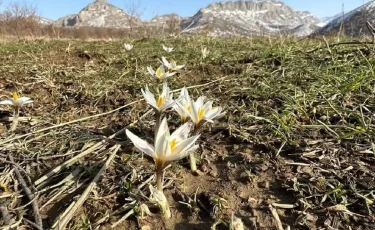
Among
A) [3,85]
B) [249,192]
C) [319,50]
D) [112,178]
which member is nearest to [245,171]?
[249,192]

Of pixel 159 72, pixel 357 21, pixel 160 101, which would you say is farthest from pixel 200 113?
pixel 357 21

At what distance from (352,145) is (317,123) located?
207 mm

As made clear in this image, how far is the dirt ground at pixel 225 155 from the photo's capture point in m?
1.12

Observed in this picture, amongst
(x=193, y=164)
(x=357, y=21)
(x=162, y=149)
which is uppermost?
(x=357, y=21)

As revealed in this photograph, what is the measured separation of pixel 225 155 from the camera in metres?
1.45

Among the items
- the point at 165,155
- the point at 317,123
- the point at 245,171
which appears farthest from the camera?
the point at 317,123

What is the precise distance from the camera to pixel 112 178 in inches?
51.5

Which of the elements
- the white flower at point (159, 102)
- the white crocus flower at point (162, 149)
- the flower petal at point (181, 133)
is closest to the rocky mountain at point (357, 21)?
the white flower at point (159, 102)

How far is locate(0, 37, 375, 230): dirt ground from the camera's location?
1121mm

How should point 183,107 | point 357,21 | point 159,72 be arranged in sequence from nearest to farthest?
point 183,107 < point 159,72 < point 357,21

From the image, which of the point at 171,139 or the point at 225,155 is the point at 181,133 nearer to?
the point at 171,139

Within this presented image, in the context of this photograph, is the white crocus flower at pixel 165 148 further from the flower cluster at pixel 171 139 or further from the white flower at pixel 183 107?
the white flower at pixel 183 107

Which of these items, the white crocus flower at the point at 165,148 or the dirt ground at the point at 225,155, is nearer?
the white crocus flower at the point at 165,148

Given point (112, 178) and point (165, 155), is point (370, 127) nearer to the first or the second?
point (165, 155)
